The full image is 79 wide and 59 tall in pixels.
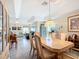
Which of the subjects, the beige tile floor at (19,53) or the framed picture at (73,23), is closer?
the beige tile floor at (19,53)

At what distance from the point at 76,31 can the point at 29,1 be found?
3445 mm

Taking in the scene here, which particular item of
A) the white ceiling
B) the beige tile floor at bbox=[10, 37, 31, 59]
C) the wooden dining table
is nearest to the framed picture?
the white ceiling

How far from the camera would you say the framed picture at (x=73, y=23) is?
642cm

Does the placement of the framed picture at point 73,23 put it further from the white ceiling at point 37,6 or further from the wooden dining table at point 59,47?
the wooden dining table at point 59,47

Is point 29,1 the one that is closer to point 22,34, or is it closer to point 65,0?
point 65,0

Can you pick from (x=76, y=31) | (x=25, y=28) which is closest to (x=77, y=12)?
(x=76, y=31)

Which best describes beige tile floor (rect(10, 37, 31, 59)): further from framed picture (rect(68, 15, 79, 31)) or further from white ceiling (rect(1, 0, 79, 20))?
framed picture (rect(68, 15, 79, 31))

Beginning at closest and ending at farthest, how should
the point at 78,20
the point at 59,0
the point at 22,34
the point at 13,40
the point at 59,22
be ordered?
the point at 59,0 < the point at 78,20 < the point at 13,40 < the point at 59,22 < the point at 22,34

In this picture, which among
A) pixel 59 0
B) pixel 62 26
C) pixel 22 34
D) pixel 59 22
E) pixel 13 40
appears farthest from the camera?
pixel 22 34

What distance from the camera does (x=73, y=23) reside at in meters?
6.82

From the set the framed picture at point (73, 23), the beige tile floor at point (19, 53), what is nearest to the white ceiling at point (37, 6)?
the framed picture at point (73, 23)

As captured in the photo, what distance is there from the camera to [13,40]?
7285 millimetres

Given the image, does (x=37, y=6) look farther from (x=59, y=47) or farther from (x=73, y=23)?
(x=59, y=47)

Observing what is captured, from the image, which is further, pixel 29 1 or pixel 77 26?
pixel 77 26
